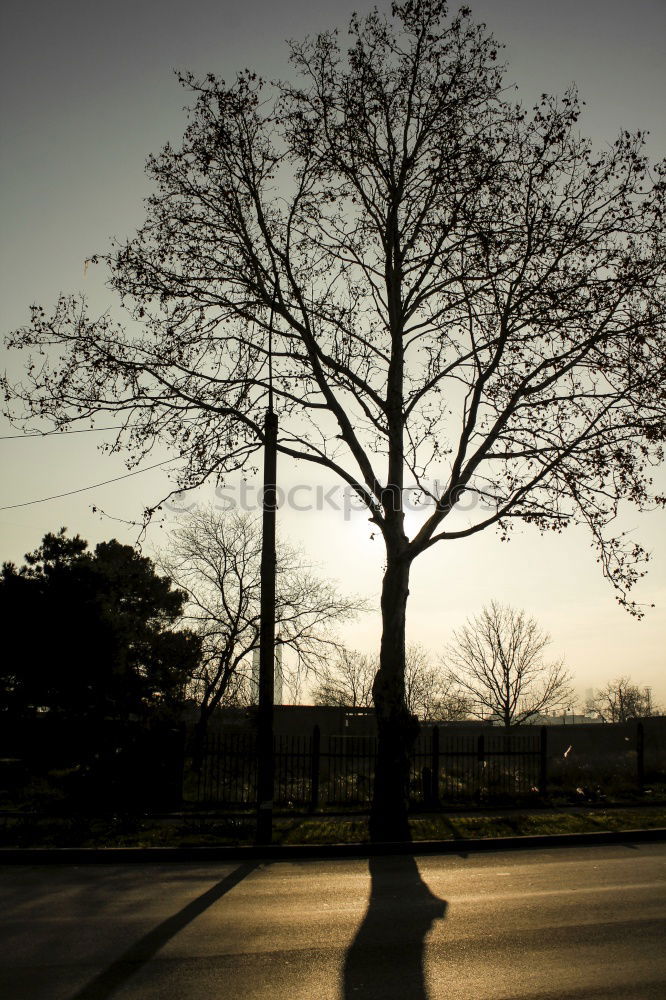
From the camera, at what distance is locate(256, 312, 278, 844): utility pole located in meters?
13.1

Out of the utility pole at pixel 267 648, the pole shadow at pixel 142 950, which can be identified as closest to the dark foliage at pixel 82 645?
the utility pole at pixel 267 648

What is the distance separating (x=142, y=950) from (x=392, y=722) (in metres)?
7.70

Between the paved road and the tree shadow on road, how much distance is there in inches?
0.8

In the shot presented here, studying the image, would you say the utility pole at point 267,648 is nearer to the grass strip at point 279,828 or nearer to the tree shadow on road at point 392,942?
the grass strip at point 279,828

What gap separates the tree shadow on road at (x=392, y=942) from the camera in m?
5.77

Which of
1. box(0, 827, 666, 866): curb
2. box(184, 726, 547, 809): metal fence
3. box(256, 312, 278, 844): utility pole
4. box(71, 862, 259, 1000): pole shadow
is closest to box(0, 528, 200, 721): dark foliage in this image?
box(184, 726, 547, 809): metal fence

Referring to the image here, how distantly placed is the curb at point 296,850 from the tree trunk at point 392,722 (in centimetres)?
72

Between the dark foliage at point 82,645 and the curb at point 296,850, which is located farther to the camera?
the dark foliage at point 82,645

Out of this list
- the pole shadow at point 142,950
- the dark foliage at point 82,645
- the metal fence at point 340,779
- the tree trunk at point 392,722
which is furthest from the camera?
the dark foliage at point 82,645

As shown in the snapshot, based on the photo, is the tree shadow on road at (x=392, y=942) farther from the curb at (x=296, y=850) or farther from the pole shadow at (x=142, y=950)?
the curb at (x=296, y=850)

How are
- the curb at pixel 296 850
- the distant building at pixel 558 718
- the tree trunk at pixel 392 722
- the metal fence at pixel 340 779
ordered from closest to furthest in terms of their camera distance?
the curb at pixel 296 850, the tree trunk at pixel 392 722, the metal fence at pixel 340 779, the distant building at pixel 558 718

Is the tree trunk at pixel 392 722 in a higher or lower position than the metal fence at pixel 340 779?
higher

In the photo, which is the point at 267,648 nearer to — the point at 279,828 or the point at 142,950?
the point at 279,828

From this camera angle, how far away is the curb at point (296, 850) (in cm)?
1152
